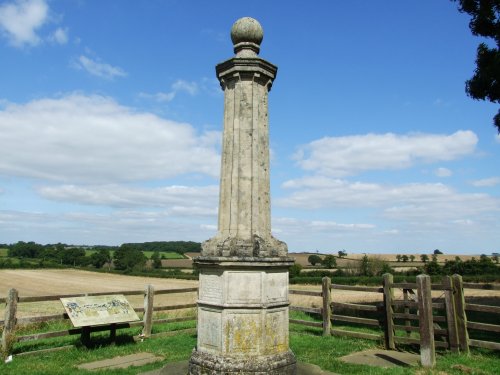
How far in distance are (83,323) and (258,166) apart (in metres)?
6.02

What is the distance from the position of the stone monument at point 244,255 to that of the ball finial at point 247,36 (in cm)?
2

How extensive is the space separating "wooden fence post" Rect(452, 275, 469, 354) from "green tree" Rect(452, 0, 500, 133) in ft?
22.7

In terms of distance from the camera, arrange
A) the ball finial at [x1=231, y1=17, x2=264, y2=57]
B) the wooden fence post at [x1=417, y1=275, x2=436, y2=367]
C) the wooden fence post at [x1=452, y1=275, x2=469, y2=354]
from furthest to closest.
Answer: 1. the wooden fence post at [x1=452, y1=275, x2=469, y2=354]
2. the wooden fence post at [x1=417, y1=275, x2=436, y2=367]
3. the ball finial at [x1=231, y1=17, x2=264, y2=57]

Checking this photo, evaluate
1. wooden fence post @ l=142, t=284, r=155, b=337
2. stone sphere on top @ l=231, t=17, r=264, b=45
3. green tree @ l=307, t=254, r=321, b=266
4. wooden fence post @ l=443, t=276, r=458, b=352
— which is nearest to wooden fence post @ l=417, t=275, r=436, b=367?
wooden fence post @ l=443, t=276, r=458, b=352

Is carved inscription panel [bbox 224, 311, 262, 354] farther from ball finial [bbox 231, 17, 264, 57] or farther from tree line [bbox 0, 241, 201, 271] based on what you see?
tree line [bbox 0, 241, 201, 271]

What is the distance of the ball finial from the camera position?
6547 millimetres

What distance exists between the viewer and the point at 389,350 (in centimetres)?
917

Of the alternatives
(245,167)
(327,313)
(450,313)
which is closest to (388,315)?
(450,313)

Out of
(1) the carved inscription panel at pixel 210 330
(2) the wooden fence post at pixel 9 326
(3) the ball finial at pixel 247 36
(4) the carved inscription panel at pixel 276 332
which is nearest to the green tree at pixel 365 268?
(2) the wooden fence post at pixel 9 326

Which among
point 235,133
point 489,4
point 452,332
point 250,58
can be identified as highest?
point 489,4

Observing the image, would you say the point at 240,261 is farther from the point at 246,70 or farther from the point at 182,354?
the point at 182,354

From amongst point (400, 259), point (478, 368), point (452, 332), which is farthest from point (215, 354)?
point (400, 259)

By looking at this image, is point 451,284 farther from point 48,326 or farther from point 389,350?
point 48,326

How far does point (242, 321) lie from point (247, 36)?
4.36 m
